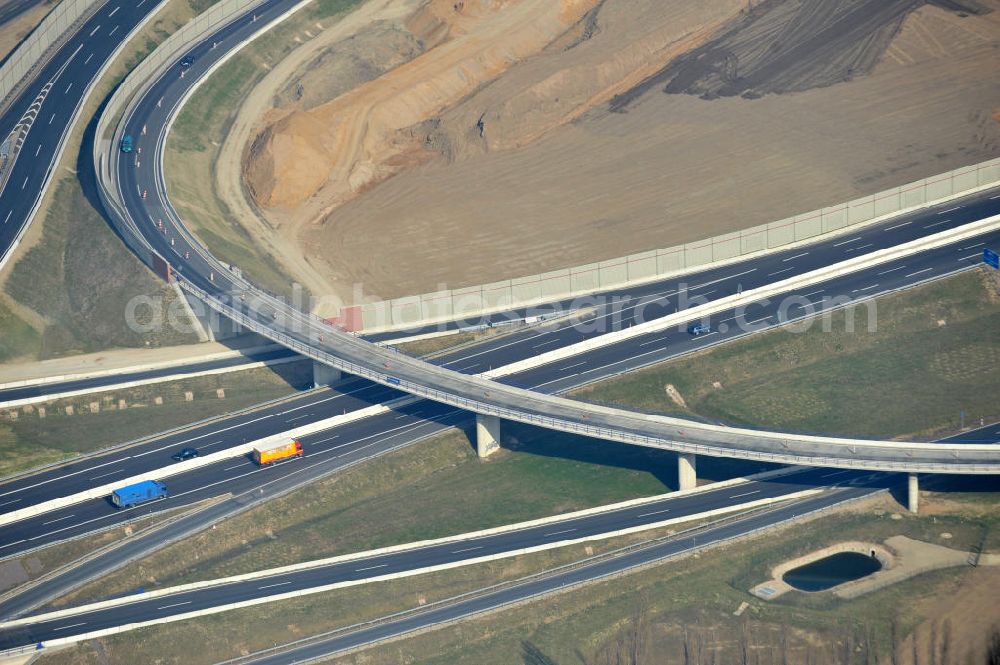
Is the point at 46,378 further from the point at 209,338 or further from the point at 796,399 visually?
the point at 796,399

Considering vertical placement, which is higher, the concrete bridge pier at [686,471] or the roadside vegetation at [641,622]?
the concrete bridge pier at [686,471]

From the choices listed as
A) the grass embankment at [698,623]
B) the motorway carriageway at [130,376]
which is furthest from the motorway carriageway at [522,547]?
the motorway carriageway at [130,376]

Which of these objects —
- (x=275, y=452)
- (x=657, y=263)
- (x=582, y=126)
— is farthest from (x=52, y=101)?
(x=657, y=263)

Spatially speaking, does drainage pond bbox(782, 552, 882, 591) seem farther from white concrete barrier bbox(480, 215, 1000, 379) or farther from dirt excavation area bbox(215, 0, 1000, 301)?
dirt excavation area bbox(215, 0, 1000, 301)

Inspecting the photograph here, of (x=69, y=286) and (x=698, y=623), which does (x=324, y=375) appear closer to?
(x=69, y=286)

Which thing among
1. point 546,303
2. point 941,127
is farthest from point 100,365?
point 941,127

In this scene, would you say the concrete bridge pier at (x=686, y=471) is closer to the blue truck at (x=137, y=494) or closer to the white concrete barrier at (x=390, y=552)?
the white concrete barrier at (x=390, y=552)

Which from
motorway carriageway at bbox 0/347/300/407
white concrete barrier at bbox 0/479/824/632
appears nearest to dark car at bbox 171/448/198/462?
motorway carriageway at bbox 0/347/300/407
